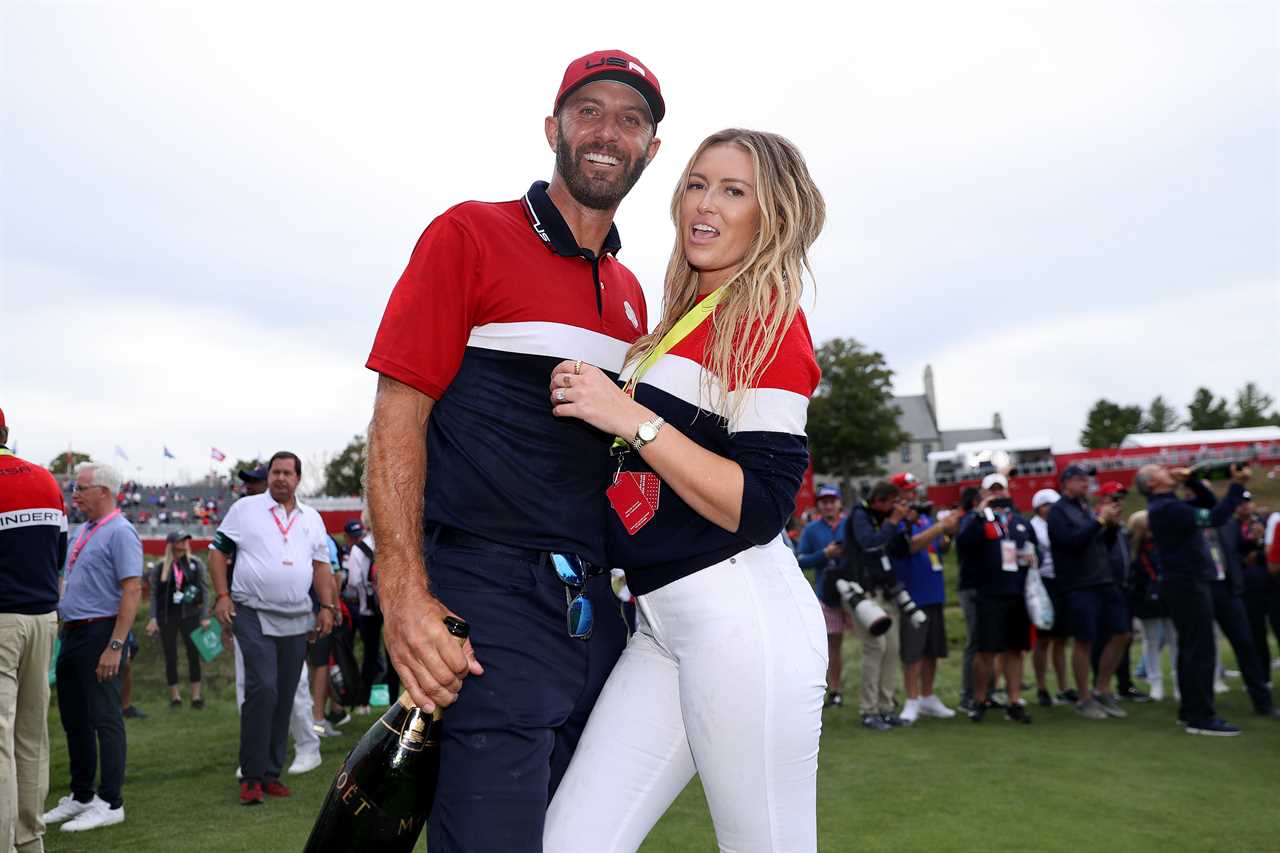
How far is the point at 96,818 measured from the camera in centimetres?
619

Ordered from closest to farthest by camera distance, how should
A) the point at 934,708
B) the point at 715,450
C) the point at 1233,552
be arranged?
the point at 715,450
the point at 934,708
the point at 1233,552

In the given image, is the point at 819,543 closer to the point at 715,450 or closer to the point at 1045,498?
the point at 1045,498

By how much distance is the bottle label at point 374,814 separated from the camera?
205cm

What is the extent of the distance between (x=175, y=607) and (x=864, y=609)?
7.75 meters

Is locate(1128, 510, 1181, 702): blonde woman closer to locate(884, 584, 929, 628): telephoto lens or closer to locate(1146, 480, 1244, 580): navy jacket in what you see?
locate(1146, 480, 1244, 580): navy jacket

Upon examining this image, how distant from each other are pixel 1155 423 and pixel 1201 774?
82472 millimetres

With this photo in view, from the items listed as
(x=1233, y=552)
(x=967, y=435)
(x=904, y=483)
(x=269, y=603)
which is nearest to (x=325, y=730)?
(x=269, y=603)

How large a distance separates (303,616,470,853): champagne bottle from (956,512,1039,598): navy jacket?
8.42m

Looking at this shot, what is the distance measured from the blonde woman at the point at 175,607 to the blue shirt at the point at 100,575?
5.14m

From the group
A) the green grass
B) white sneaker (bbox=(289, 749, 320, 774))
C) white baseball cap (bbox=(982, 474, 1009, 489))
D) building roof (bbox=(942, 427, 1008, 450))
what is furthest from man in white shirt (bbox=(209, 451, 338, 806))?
building roof (bbox=(942, 427, 1008, 450))

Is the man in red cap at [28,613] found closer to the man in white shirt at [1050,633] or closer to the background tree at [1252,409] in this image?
the man in white shirt at [1050,633]

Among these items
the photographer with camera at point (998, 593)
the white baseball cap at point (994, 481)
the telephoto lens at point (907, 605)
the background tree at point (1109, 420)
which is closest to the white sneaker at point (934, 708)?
the photographer with camera at point (998, 593)

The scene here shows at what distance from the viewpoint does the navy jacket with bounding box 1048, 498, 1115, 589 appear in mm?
9992

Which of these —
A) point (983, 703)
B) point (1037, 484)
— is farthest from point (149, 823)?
point (1037, 484)
